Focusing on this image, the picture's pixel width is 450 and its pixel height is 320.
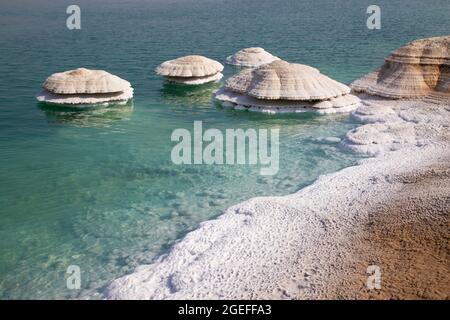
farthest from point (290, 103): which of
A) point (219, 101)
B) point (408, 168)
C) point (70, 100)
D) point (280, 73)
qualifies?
point (70, 100)

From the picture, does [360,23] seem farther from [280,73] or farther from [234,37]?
[280,73]

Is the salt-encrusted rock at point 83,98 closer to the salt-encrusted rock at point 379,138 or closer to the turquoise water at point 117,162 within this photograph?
the turquoise water at point 117,162

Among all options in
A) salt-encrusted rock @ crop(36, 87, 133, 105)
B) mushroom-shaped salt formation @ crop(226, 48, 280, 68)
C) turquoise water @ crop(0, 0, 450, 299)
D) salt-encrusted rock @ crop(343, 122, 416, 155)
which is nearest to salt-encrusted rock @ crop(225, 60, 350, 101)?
turquoise water @ crop(0, 0, 450, 299)

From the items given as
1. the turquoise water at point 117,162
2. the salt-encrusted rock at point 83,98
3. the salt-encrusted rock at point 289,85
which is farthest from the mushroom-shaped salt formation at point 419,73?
the salt-encrusted rock at point 83,98

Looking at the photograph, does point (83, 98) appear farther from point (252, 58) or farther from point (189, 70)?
point (252, 58)

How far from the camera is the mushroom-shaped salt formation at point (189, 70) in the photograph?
31.9 metres

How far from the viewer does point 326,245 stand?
11.5 metres

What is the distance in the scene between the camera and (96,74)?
26.9m

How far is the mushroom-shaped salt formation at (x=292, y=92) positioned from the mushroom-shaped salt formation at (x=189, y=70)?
6.76 meters

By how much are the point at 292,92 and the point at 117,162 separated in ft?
35.1

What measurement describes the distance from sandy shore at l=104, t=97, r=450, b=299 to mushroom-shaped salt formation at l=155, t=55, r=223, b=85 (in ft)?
59.5

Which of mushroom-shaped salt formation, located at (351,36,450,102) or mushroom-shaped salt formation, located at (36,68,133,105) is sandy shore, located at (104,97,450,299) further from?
mushroom-shaped salt formation, located at (36,68,133,105)
